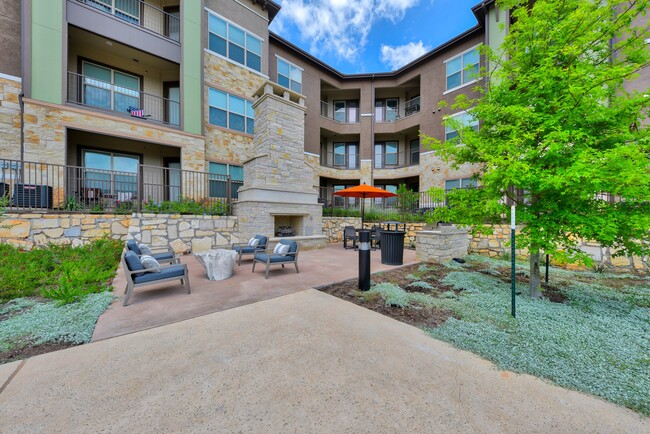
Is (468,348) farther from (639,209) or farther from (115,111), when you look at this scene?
(115,111)

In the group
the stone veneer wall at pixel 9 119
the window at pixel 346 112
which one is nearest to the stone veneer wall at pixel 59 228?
the stone veneer wall at pixel 9 119

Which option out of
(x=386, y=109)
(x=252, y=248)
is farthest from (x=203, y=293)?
(x=386, y=109)

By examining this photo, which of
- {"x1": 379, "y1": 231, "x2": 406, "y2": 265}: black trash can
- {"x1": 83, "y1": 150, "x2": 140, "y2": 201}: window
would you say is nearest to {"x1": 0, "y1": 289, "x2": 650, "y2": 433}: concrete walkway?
{"x1": 379, "y1": 231, "x2": 406, "y2": 265}: black trash can

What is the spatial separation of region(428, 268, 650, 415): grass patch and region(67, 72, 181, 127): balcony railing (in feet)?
42.7

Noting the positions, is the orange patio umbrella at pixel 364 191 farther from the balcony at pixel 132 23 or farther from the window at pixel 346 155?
the balcony at pixel 132 23

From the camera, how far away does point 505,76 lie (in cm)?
448

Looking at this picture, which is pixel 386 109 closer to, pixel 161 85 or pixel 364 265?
pixel 161 85

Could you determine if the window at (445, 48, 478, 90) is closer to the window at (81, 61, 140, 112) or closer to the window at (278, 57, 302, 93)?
the window at (278, 57, 302, 93)

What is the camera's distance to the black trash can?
23.4 feet

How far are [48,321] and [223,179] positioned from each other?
9073 millimetres

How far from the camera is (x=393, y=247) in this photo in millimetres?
7168

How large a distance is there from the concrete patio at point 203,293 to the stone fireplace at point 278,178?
238 cm

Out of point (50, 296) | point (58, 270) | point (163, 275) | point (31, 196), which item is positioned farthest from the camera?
point (31, 196)

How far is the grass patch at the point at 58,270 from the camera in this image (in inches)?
167
